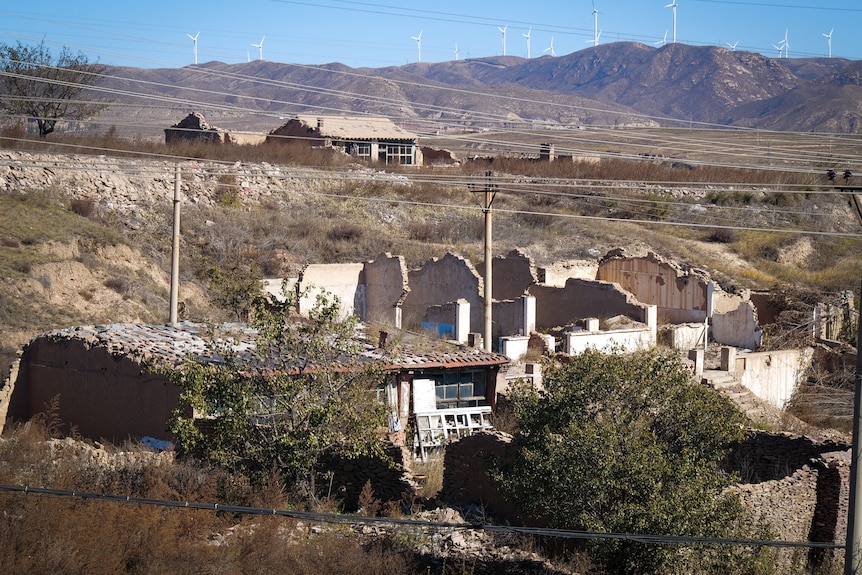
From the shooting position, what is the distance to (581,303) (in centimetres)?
2908

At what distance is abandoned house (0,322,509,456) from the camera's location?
17812 mm

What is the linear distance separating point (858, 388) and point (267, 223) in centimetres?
3361

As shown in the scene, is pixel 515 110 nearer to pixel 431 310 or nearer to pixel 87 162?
pixel 87 162

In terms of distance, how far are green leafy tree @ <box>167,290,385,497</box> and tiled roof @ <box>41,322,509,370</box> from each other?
2819mm

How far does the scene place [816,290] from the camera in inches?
1307

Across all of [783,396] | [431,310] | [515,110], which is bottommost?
[783,396]

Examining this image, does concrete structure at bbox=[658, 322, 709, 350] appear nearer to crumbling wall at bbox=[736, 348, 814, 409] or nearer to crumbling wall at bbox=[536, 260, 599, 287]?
crumbling wall at bbox=[736, 348, 814, 409]

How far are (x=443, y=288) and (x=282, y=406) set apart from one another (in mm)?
16765

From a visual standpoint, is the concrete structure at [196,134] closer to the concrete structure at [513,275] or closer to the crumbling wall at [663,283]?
the concrete structure at [513,275]

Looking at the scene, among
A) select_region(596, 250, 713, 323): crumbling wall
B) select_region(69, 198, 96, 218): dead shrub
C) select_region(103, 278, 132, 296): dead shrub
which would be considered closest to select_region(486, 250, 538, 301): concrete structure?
select_region(596, 250, 713, 323): crumbling wall

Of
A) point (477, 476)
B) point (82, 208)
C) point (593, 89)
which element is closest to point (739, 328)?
point (477, 476)

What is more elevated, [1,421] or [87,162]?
[87,162]

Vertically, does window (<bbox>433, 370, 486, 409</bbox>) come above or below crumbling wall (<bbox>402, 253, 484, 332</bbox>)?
below

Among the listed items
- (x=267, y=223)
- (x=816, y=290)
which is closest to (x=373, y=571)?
(x=816, y=290)
